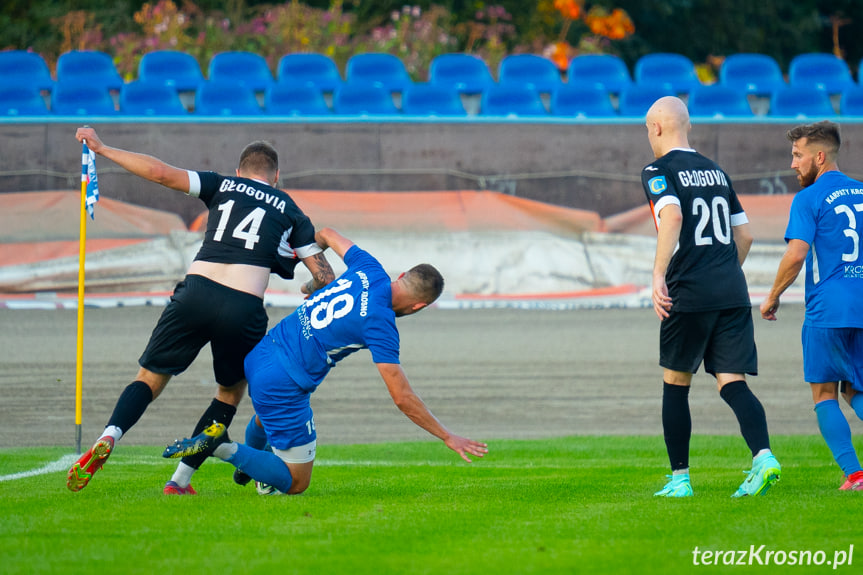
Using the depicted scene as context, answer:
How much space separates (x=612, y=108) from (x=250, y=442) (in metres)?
13.0

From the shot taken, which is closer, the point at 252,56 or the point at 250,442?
the point at 250,442

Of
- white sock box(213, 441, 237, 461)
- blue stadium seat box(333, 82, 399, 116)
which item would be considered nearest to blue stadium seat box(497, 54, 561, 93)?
blue stadium seat box(333, 82, 399, 116)

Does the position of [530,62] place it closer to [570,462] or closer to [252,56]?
[252,56]

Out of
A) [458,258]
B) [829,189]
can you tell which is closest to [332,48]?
[458,258]

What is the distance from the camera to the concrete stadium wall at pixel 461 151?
51.5 feet

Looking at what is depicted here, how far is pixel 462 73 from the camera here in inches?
757

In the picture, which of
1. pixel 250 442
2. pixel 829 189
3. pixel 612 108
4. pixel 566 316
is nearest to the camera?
pixel 829 189

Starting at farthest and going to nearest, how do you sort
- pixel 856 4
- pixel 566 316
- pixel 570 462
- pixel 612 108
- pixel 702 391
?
pixel 856 4
pixel 612 108
pixel 566 316
pixel 702 391
pixel 570 462

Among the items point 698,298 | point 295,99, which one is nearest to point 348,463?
point 698,298

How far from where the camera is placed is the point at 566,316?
14.9m

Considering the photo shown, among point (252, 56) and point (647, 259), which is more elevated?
point (252, 56)

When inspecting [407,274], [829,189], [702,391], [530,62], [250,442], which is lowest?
[702,391]

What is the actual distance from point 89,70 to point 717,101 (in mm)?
10796

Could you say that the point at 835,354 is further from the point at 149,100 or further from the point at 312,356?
the point at 149,100
